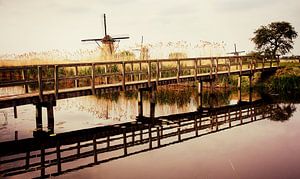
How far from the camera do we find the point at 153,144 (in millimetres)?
12258

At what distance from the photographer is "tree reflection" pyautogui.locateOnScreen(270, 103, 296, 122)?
674 inches

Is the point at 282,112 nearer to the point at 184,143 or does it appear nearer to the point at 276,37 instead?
the point at 184,143

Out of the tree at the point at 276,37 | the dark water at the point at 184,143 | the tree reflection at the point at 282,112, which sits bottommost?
the dark water at the point at 184,143

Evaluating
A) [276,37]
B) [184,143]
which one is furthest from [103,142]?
[276,37]

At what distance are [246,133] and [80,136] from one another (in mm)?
7258

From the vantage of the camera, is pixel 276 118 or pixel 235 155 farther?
pixel 276 118

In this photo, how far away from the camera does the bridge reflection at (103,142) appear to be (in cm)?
1002

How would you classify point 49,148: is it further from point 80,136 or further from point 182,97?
point 182,97

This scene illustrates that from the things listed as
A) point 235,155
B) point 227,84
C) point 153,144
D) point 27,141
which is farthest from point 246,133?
point 227,84

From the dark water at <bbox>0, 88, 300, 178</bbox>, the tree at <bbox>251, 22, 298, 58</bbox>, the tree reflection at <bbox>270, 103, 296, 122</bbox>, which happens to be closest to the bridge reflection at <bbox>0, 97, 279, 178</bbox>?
the dark water at <bbox>0, 88, 300, 178</bbox>

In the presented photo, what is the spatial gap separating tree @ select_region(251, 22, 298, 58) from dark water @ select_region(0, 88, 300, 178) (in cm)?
2383

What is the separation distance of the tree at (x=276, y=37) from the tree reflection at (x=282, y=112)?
24.2m

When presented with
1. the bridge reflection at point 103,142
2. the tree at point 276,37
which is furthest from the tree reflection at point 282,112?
the tree at point 276,37

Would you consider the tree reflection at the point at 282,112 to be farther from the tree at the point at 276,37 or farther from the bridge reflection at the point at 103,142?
the tree at the point at 276,37
